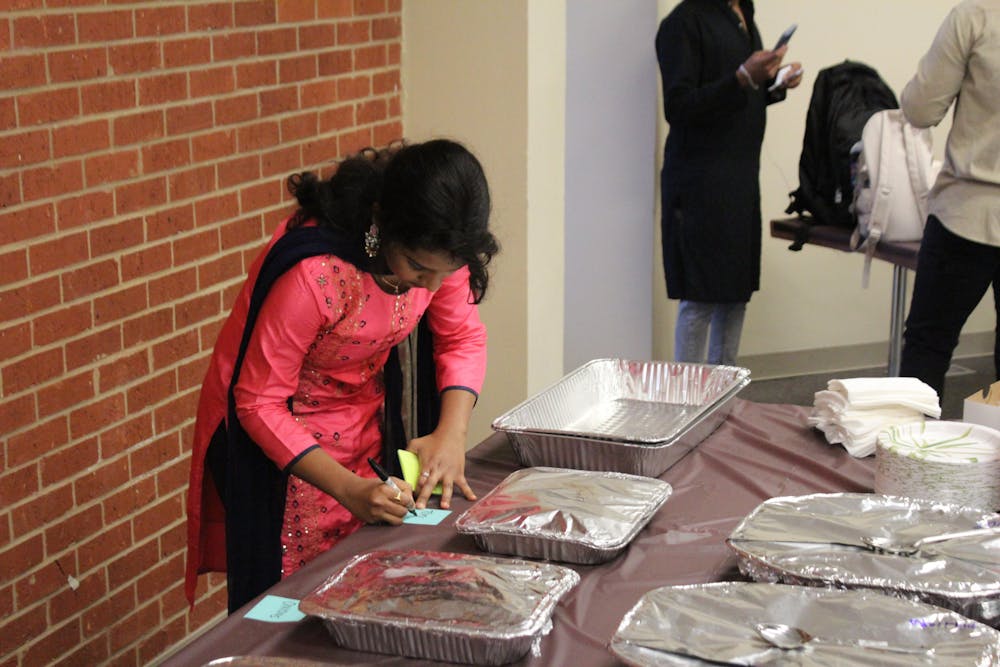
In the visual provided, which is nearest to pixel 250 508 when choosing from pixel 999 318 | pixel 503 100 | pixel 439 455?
pixel 439 455

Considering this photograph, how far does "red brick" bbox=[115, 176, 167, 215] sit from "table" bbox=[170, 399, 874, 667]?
86cm

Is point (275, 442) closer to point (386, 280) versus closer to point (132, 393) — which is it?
point (386, 280)

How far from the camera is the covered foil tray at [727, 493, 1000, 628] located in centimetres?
130

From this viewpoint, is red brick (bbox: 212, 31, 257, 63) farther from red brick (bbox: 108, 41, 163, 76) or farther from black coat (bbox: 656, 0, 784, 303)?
black coat (bbox: 656, 0, 784, 303)

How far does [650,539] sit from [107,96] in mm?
1309

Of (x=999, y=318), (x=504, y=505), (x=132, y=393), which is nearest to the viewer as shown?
(x=504, y=505)

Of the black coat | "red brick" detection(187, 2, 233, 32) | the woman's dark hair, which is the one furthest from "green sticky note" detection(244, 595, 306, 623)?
the black coat

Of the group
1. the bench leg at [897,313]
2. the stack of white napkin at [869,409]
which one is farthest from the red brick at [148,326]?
the bench leg at [897,313]

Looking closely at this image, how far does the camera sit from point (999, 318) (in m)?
2.99

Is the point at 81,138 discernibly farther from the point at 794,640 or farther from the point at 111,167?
the point at 794,640

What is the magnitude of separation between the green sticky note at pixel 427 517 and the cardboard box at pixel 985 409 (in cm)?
78

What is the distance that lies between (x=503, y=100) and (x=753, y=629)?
1981 millimetres

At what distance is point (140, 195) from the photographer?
2320 millimetres

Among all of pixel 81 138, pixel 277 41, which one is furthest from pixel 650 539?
pixel 277 41
